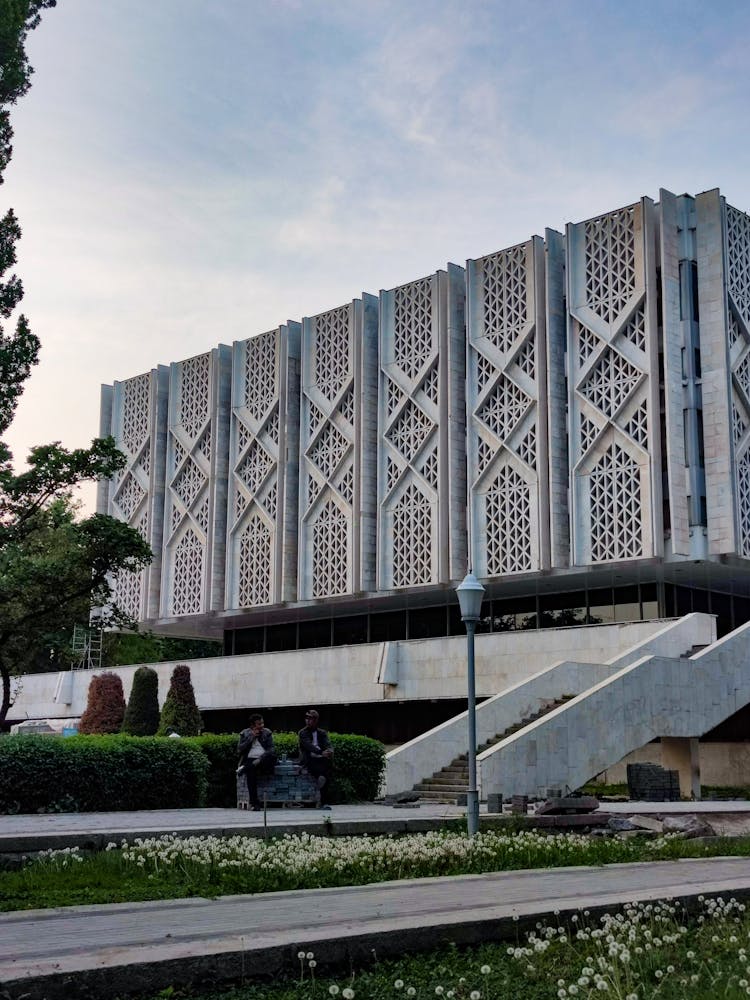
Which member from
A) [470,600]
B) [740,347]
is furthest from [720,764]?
[470,600]

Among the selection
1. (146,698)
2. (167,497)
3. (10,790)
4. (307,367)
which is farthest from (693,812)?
(167,497)

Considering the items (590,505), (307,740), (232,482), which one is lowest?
(307,740)

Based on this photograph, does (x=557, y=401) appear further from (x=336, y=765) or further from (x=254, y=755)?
(x=254, y=755)

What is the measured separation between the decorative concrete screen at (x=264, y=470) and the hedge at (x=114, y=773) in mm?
23384

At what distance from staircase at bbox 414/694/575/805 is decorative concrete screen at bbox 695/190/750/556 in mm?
9503

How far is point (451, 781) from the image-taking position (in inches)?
969

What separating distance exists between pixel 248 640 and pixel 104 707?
11.4m

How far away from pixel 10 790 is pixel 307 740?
4.74 meters

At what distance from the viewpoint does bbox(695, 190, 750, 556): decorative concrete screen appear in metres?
32.4

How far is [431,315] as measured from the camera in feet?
129

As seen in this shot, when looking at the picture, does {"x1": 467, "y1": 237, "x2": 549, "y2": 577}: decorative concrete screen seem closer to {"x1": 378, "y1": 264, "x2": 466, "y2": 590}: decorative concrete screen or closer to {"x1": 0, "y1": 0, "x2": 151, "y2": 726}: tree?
{"x1": 378, "y1": 264, "x2": 466, "y2": 590}: decorative concrete screen

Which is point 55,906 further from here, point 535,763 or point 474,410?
point 474,410

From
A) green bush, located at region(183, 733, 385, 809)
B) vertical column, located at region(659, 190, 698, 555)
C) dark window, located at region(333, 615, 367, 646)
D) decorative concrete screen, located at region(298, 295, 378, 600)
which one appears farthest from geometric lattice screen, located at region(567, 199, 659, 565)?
→ green bush, located at region(183, 733, 385, 809)

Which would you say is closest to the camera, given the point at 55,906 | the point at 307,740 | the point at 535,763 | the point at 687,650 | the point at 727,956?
the point at 727,956
